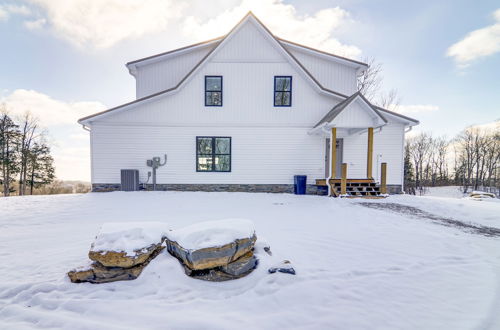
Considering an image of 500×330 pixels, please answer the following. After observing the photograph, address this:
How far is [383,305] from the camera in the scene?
2.02 meters

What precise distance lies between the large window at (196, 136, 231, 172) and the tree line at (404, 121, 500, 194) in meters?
24.7

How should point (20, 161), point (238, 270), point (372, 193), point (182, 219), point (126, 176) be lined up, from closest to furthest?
point (238, 270)
point (182, 219)
point (372, 193)
point (126, 176)
point (20, 161)

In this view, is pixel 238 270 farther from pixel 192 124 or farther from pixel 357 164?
pixel 357 164

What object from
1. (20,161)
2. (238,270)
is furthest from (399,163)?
(20,161)

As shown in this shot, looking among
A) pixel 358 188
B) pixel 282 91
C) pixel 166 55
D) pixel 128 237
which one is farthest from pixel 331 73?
pixel 128 237

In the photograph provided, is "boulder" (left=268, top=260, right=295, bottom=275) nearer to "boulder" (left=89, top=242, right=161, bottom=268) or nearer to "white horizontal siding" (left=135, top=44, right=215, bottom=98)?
"boulder" (left=89, top=242, right=161, bottom=268)

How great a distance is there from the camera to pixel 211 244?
248cm

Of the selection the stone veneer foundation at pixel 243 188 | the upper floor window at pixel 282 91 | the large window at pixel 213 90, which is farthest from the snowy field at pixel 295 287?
the large window at pixel 213 90

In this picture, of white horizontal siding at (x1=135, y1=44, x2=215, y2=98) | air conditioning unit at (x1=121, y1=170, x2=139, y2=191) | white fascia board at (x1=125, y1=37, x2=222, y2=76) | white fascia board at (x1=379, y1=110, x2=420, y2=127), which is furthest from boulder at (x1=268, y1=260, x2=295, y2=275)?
white fascia board at (x1=125, y1=37, x2=222, y2=76)

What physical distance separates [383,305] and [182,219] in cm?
413

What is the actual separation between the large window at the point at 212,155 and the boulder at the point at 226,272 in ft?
22.8

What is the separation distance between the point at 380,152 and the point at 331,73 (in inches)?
207

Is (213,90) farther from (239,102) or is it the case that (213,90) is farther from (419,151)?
(419,151)

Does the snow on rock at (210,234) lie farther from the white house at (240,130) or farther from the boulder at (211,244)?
the white house at (240,130)
